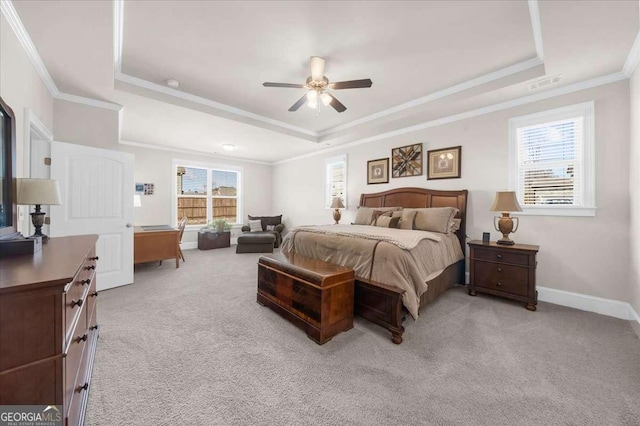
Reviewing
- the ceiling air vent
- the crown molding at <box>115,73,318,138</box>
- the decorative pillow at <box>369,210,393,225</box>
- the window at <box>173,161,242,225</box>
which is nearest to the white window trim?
the window at <box>173,161,242,225</box>

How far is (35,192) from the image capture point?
1.80m

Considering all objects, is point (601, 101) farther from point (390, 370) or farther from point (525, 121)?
point (390, 370)

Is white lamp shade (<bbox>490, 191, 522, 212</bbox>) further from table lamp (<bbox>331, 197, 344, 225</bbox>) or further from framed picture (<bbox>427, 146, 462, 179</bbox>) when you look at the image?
table lamp (<bbox>331, 197, 344, 225</bbox>)

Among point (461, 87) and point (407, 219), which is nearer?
point (461, 87)

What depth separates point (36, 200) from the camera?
5.91ft

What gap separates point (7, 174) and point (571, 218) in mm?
5345

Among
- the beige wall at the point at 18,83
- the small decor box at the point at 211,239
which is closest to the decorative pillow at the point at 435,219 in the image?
the beige wall at the point at 18,83

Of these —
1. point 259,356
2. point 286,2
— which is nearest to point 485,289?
point 259,356

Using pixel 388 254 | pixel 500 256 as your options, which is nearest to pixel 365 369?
pixel 388 254

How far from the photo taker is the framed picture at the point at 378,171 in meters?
4.98

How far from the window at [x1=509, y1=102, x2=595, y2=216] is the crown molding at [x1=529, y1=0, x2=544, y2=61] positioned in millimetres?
954

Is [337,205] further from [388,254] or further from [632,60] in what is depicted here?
[632,60]

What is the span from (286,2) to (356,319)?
296cm

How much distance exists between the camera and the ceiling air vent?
9.45 ft
